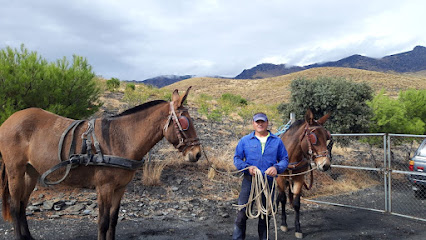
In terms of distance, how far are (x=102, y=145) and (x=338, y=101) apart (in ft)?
30.6

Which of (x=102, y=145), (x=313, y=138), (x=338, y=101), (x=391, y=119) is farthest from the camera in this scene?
(x=391, y=119)

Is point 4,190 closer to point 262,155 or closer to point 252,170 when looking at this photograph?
point 252,170

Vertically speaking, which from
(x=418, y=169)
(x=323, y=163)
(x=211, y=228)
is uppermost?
(x=323, y=163)

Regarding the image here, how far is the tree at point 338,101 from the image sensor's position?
10.6 metres

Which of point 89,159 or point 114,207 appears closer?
point 89,159

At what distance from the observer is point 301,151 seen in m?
5.54

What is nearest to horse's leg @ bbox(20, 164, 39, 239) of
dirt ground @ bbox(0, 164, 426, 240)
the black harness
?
dirt ground @ bbox(0, 164, 426, 240)

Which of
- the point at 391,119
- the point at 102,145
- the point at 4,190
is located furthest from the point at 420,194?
the point at 4,190

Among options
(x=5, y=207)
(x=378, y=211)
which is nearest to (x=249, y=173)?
(x=5, y=207)

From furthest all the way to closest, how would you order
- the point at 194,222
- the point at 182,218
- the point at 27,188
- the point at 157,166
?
1. the point at 157,166
2. the point at 182,218
3. the point at 194,222
4. the point at 27,188

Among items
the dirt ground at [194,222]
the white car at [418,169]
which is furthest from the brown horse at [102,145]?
the white car at [418,169]

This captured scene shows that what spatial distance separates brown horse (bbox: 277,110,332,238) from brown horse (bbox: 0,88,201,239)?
2.41 meters

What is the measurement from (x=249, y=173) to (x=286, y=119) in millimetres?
8723

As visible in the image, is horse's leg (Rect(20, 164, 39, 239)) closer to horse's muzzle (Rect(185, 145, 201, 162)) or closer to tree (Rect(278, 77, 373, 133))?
horse's muzzle (Rect(185, 145, 201, 162))
